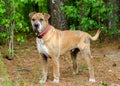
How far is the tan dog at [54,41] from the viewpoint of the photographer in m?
7.55

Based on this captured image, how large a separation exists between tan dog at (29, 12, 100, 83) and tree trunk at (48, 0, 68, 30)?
421 cm

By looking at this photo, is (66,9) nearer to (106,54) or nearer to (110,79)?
(106,54)

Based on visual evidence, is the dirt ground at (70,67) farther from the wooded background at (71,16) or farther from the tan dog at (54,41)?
the wooded background at (71,16)

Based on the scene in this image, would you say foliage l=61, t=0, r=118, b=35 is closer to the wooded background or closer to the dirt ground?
the wooded background

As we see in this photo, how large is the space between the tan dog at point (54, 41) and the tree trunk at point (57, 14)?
4.21 meters

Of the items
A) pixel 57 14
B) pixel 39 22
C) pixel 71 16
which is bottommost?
pixel 57 14

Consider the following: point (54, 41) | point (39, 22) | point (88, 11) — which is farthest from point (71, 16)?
point (39, 22)

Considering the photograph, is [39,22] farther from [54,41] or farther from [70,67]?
[70,67]

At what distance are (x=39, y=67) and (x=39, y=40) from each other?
1820 mm

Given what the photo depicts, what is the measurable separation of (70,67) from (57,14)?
3.70 m

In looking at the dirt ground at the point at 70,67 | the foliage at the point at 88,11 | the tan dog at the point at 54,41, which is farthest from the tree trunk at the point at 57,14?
the tan dog at the point at 54,41

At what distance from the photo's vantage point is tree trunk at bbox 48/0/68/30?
40.7ft

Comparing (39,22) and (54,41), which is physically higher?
(39,22)

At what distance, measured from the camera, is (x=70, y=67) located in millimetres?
9383
